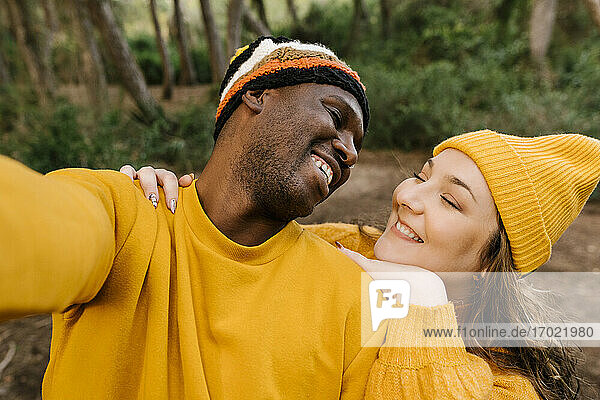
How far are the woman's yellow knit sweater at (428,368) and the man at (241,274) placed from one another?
0.11m

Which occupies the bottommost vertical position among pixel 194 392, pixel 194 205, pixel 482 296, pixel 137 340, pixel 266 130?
pixel 482 296

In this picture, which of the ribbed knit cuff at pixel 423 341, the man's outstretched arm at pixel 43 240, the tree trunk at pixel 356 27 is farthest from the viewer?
the tree trunk at pixel 356 27

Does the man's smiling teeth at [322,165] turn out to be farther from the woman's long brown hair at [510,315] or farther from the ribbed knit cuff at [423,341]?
the woman's long brown hair at [510,315]

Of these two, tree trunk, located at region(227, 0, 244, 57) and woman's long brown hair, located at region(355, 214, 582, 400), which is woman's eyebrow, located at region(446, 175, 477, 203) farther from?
tree trunk, located at region(227, 0, 244, 57)

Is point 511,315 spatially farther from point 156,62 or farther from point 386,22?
point 156,62

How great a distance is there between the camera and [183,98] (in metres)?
14.0

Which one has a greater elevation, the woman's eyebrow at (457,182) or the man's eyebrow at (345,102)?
the man's eyebrow at (345,102)

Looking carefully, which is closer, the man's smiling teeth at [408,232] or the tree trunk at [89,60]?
the man's smiling teeth at [408,232]

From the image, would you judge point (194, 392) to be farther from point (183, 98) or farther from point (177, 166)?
point (183, 98)

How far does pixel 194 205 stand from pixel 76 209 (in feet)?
2.16

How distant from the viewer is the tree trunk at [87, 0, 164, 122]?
678 cm

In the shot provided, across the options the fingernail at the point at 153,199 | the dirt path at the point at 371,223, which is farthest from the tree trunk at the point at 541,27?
the fingernail at the point at 153,199

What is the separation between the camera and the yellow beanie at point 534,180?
1.64 meters

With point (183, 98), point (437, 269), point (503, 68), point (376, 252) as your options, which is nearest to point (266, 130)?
point (376, 252)
